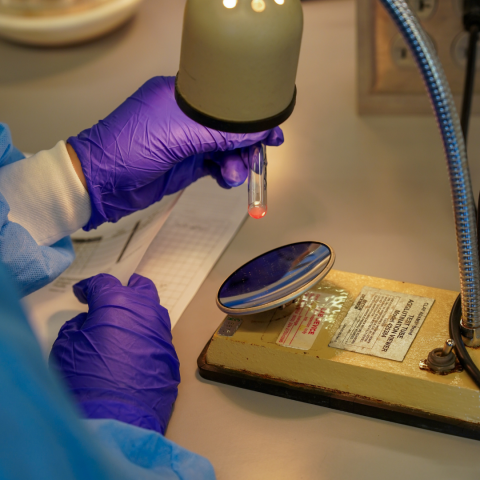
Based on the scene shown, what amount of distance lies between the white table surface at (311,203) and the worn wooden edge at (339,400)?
11mm

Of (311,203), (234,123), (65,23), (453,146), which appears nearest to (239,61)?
(234,123)

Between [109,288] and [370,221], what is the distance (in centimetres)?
52

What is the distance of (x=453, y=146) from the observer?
0.51 meters

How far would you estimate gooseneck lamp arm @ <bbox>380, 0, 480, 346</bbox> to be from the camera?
1.52 feet

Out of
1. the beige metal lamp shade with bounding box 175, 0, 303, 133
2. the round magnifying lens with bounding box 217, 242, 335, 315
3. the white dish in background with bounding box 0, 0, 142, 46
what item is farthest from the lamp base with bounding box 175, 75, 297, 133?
the white dish in background with bounding box 0, 0, 142, 46

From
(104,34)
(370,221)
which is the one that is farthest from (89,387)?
(104,34)

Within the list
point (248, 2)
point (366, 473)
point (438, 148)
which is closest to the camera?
point (248, 2)

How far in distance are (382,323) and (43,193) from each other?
1.93 ft

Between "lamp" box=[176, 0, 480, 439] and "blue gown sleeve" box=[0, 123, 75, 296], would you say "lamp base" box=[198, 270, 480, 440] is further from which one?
"blue gown sleeve" box=[0, 123, 75, 296]

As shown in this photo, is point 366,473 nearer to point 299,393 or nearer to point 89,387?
point 299,393

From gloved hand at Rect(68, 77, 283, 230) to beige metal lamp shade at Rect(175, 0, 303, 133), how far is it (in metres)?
0.38

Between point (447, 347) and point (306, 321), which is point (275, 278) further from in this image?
point (447, 347)


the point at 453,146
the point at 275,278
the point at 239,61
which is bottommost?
the point at 275,278

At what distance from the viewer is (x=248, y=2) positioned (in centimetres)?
42
